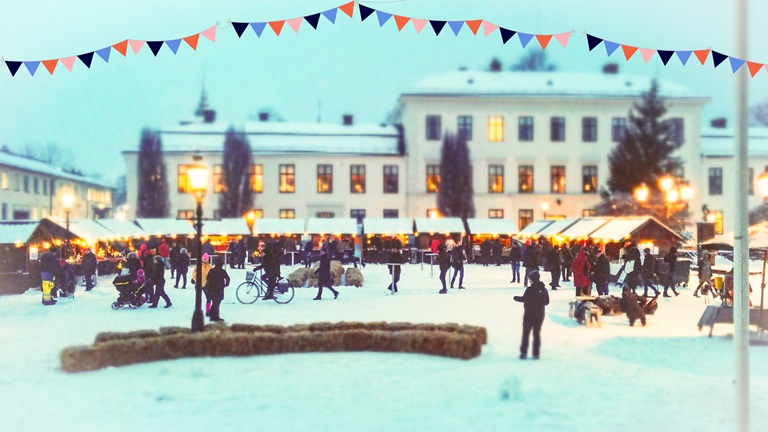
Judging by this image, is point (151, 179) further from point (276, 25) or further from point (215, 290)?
point (276, 25)

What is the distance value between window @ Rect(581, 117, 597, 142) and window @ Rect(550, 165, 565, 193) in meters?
2.05

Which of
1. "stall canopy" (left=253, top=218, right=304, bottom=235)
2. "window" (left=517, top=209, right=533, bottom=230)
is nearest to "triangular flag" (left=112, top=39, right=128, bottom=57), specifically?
"stall canopy" (left=253, top=218, right=304, bottom=235)

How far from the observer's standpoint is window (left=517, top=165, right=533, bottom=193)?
40.7m

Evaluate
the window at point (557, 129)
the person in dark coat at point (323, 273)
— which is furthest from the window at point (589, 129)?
the person in dark coat at point (323, 273)

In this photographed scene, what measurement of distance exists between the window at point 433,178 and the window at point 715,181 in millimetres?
13576

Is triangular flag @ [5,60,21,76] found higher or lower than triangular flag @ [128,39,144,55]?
lower

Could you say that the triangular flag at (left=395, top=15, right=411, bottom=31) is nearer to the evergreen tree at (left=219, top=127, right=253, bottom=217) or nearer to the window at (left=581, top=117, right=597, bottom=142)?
the evergreen tree at (left=219, top=127, right=253, bottom=217)

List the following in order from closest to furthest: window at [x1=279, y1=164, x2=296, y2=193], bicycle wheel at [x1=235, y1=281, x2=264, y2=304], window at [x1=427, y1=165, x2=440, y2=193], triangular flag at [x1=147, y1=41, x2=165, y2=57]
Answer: triangular flag at [x1=147, y1=41, x2=165, y2=57]
bicycle wheel at [x1=235, y1=281, x2=264, y2=304]
window at [x1=427, y1=165, x2=440, y2=193]
window at [x1=279, y1=164, x2=296, y2=193]

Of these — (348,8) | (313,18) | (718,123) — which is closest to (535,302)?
(348,8)

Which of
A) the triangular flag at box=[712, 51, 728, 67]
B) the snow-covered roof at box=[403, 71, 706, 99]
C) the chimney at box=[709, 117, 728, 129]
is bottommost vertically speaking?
the triangular flag at box=[712, 51, 728, 67]

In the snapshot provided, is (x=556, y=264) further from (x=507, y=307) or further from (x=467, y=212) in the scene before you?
(x=467, y=212)

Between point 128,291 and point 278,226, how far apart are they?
1885 cm

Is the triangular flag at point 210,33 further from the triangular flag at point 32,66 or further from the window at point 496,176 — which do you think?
the window at point 496,176

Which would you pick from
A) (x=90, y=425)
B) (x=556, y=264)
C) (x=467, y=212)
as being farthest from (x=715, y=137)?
(x=90, y=425)
